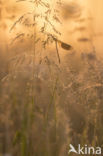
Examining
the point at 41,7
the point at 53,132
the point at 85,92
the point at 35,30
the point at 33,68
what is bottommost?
the point at 53,132

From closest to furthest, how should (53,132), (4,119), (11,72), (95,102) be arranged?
1. (4,119)
2. (53,132)
3. (11,72)
4. (95,102)

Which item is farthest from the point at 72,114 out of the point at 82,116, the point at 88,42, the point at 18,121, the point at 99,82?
the point at 88,42

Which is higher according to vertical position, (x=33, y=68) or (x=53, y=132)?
(x=33, y=68)

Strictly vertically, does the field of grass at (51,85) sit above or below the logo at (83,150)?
above

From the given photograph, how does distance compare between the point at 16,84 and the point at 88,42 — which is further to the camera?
the point at 88,42

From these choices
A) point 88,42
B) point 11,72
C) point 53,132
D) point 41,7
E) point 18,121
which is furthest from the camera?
point 88,42

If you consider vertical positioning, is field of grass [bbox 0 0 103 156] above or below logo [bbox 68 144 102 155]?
above

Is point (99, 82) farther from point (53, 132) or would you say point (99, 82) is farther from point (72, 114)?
point (53, 132)

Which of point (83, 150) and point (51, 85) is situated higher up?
point (51, 85)

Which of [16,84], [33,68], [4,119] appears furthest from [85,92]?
[4,119]

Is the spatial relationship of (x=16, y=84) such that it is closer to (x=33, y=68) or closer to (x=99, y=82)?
(x=33, y=68)
